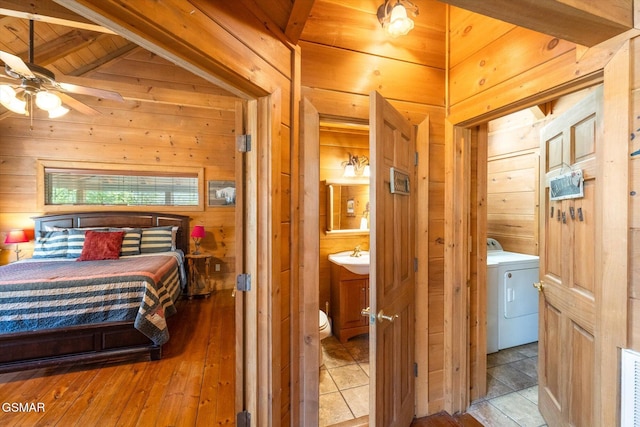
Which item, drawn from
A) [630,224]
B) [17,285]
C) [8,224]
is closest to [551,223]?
[630,224]

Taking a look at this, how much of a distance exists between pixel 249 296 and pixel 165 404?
1387mm

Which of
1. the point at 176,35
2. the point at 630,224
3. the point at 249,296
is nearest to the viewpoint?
the point at 176,35

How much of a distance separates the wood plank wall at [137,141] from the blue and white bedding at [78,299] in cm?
191

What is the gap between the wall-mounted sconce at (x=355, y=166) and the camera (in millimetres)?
3117

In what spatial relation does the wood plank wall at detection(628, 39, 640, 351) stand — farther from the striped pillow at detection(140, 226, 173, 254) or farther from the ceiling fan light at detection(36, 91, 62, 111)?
the striped pillow at detection(140, 226, 173, 254)

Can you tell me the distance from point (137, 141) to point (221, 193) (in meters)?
1.54

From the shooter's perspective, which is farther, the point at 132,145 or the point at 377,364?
the point at 132,145

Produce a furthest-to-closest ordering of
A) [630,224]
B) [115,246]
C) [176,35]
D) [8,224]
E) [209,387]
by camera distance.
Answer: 1. [8,224]
2. [115,246]
3. [209,387]
4. [630,224]
5. [176,35]

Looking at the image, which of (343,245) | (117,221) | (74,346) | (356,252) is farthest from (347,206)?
(117,221)

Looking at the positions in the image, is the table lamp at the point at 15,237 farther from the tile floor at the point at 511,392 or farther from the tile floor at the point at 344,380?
the tile floor at the point at 511,392

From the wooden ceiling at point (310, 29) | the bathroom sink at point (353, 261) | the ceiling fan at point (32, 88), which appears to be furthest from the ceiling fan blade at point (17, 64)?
the bathroom sink at point (353, 261)

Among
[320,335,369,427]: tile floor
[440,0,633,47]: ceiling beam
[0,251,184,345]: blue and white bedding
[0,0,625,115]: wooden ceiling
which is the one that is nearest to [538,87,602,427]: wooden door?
[440,0,633,47]: ceiling beam

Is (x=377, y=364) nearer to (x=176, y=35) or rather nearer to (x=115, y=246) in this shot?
(x=176, y=35)

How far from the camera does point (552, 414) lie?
1.66 meters
